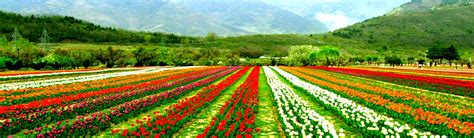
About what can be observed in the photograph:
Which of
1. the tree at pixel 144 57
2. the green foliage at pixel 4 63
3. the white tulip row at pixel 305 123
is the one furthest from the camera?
the tree at pixel 144 57

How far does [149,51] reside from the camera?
94.4m

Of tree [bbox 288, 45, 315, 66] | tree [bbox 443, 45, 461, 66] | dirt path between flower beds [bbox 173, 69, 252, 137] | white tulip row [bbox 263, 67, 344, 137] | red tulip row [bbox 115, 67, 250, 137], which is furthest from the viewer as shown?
tree [bbox 443, 45, 461, 66]

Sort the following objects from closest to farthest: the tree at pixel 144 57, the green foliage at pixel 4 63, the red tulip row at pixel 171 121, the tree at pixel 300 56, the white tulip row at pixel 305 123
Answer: the white tulip row at pixel 305 123
the red tulip row at pixel 171 121
the green foliage at pixel 4 63
the tree at pixel 144 57
the tree at pixel 300 56

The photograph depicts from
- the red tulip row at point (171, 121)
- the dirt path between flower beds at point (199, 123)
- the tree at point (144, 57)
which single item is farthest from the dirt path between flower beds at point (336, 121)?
the tree at point (144, 57)

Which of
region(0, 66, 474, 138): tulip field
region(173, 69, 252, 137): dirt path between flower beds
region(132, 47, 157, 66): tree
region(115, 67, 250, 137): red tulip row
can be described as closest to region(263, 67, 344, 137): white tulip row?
region(0, 66, 474, 138): tulip field

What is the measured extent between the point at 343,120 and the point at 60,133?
1005 cm

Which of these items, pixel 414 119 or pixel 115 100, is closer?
pixel 414 119

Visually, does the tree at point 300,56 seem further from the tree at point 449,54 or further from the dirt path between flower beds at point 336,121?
the dirt path between flower beds at point 336,121

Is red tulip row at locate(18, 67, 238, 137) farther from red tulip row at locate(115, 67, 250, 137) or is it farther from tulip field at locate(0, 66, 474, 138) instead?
red tulip row at locate(115, 67, 250, 137)

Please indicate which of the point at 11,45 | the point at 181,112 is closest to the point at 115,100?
the point at 181,112

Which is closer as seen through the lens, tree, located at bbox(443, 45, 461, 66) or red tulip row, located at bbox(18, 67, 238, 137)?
red tulip row, located at bbox(18, 67, 238, 137)

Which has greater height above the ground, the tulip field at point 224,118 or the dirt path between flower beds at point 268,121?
the tulip field at point 224,118

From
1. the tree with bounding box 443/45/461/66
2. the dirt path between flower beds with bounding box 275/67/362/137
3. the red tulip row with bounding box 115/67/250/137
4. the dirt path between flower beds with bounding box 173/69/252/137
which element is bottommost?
the dirt path between flower beds with bounding box 275/67/362/137

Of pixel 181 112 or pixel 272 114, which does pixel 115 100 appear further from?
pixel 272 114
